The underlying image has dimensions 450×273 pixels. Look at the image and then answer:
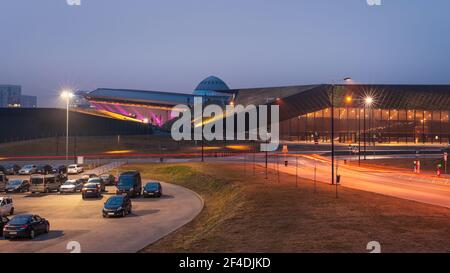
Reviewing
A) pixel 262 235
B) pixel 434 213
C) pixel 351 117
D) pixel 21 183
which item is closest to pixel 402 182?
pixel 434 213

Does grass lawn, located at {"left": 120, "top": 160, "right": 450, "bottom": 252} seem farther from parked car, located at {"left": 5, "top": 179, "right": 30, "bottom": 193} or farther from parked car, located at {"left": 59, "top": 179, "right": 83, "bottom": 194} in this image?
parked car, located at {"left": 5, "top": 179, "right": 30, "bottom": 193}

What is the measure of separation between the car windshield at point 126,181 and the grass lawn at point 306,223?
6924mm

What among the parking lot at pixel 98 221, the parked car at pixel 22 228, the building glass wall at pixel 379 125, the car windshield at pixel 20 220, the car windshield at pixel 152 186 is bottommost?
the parking lot at pixel 98 221

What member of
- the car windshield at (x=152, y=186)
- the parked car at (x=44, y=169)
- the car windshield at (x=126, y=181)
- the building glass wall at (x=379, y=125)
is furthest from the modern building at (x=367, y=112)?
the car windshield at (x=126, y=181)

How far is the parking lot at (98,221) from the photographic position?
2526 centimetres

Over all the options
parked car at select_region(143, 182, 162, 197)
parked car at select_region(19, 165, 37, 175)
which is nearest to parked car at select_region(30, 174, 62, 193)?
parked car at select_region(143, 182, 162, 197)

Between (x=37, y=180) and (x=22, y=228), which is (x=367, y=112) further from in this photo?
(x=22, y=228)

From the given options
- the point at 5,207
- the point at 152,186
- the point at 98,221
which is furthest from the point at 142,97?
the point at 98,221

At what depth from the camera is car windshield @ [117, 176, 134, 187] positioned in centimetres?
4484

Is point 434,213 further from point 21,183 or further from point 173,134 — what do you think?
point 173,134

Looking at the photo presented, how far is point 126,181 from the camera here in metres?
45.0

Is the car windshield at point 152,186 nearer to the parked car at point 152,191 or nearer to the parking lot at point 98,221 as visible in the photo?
the parked car at point 152,191

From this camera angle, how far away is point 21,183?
1956 inches
